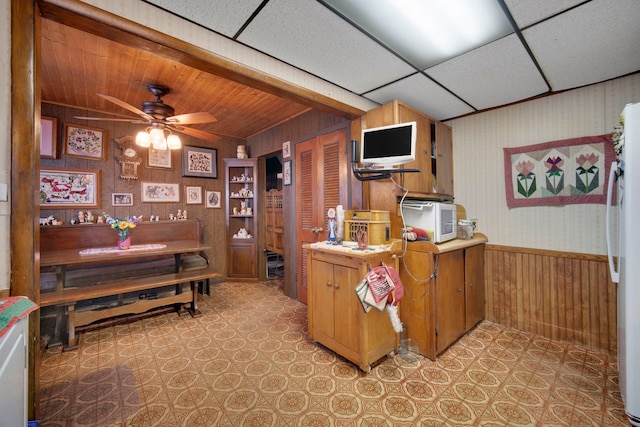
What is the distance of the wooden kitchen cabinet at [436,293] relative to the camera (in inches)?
86.0

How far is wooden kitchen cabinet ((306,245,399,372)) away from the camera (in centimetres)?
198

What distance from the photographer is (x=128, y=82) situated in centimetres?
267

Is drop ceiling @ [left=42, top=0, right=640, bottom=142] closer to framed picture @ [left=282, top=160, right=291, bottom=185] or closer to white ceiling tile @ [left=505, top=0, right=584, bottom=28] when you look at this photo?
white ceiling tile @ [left=505, top=0, right=584, bottom=28]

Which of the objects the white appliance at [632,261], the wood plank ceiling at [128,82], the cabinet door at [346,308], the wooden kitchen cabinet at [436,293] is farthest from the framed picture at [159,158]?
the white appliance at [632,261]

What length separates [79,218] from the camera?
3.46 metres

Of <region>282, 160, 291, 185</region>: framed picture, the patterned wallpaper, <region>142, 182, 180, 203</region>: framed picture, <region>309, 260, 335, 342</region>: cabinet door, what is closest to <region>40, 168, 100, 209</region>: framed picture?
<region>142, 182, 180, 203</region>: framed picture

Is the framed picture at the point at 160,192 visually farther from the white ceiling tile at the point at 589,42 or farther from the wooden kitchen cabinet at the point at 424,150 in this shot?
the white ceiling tile at the point at 589,42

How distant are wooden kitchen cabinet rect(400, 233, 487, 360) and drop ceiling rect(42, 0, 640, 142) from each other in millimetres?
1512

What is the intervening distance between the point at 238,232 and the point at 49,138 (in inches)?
110

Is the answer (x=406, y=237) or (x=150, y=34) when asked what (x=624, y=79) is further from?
(x=150, y=34)

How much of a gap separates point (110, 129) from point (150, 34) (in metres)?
3.11

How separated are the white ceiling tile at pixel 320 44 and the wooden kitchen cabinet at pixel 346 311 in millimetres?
1513

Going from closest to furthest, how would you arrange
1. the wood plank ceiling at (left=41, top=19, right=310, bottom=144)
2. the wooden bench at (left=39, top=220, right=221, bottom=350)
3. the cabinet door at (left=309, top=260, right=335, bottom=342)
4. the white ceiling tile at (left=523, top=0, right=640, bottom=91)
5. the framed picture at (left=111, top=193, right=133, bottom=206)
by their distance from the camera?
1. the white ceiling tile at (left=523, top=0, right=640, bottom=91)
2. the wood plank ceiling at (left=41, top=19, right=310, bottom=144)
3. the cabinet door at (left=309, top=260, right=335, bottom=342)
4. the wooden bench at (left=39, top=220, right=221, bottom=350)
5. the framed picture at (left=111, top=193, right=133, bottom=206)

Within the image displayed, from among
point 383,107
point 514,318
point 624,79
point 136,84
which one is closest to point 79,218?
point 136,84
